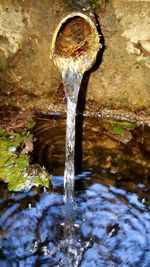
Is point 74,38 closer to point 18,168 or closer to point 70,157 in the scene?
point 70,157

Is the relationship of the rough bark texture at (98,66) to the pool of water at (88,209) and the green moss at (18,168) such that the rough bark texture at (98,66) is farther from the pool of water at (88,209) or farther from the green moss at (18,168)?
the green moss at (18,168)

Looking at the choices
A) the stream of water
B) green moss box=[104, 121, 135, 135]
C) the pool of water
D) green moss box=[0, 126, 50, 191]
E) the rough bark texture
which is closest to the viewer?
the pool of water

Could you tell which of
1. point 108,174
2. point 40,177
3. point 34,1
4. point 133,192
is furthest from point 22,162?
point 34,1

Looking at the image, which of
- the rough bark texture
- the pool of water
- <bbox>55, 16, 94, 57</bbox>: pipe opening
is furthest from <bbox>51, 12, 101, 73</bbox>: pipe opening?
the pool of water

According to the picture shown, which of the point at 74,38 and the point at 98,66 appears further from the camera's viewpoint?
the point at 98,66

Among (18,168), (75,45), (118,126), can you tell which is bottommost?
(18,168)

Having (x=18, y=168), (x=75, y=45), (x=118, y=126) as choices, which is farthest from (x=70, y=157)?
(x=75, y=45)

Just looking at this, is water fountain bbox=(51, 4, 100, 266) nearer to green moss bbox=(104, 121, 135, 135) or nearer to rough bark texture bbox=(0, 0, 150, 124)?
rough bark texture bbox=(0, 0, 150, 124)

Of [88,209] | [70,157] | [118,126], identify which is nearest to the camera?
[88,209]
